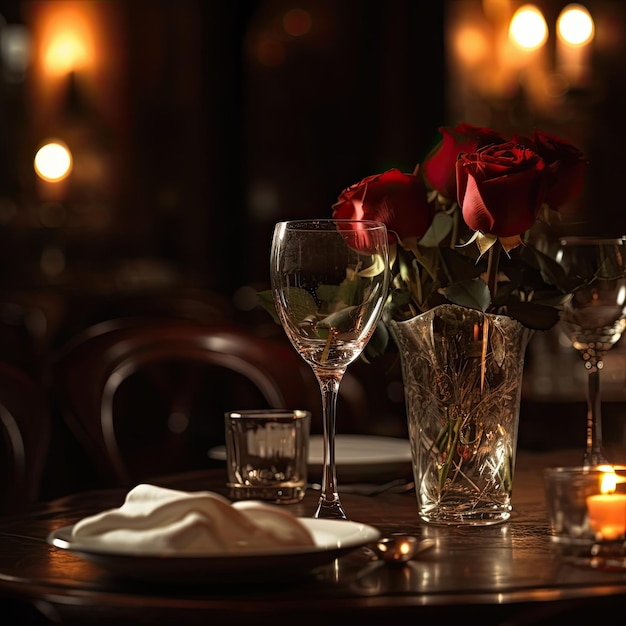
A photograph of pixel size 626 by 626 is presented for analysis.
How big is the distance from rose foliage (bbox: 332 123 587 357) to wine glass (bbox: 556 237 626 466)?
0.04 m

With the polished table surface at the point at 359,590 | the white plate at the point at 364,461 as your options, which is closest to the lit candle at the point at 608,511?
the polished table surface at the point at 359,590

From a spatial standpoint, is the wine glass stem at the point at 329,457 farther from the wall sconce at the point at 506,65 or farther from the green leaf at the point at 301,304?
the wall sconce at the point at 506,65

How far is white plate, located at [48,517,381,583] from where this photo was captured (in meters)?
0.69

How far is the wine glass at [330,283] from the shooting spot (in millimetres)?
921

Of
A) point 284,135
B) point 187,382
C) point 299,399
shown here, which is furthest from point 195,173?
point 299,399

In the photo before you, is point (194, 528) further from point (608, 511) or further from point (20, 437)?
point (20, 437)

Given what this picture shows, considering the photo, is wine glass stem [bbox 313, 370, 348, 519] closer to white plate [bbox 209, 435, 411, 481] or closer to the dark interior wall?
white plate [bbox 209, 435, 411, 481]

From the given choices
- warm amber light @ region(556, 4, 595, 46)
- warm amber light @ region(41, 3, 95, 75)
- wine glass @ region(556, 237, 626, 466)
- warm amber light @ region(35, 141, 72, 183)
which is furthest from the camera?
warm amber light @ region(41, 3, 95, 75)

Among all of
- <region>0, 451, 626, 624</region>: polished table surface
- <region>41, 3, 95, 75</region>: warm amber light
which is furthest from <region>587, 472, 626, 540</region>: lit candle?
<region>41, 3, 95, 75</region>: warm amber light

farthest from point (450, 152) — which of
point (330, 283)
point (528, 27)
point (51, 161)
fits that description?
point (51, 161)

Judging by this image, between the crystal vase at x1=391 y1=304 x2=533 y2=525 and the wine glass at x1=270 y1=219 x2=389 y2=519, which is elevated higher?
the wine glass at x1=270 y1=219 x2=389 y2=519

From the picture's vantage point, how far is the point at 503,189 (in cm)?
92

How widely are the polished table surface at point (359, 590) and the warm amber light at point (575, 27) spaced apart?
353cm

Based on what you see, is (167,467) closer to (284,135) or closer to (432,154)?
(432,154)
